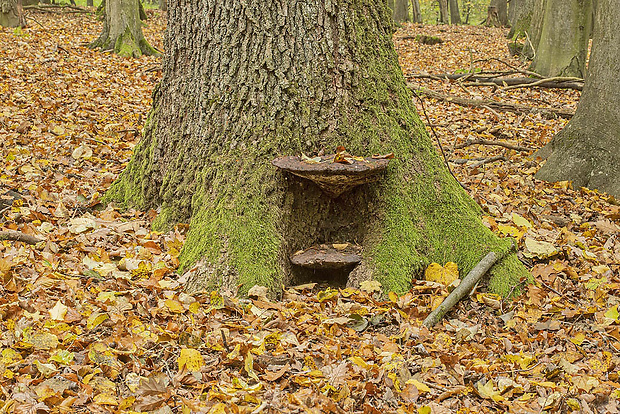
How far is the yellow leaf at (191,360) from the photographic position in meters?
2.89

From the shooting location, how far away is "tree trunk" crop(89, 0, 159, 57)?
1188cm

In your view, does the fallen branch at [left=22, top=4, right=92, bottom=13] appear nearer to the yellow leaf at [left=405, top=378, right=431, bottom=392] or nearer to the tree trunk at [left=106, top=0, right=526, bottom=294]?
the tree trunk at [left=106, top=0, right=526, bottom=294]

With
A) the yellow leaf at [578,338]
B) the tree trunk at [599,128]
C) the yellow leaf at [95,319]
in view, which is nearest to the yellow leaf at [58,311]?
the yellow leaf at [95,319]

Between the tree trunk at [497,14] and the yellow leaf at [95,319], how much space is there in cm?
2611

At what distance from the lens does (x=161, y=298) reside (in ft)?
11.8

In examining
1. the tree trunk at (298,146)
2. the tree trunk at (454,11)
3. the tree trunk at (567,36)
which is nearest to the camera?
the tree trunk at (298,146)

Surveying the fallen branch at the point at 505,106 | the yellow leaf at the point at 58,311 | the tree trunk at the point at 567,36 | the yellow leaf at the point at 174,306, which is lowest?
the yellow leaf at the point at 174,306

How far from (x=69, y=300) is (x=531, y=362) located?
8.90 ft

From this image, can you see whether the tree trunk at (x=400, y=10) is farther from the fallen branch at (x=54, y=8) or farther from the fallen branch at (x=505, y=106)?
the fallen branch at (x=505, y=106)

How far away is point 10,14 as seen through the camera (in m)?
13.4

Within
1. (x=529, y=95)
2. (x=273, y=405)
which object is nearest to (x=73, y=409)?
(x=273, y=405)

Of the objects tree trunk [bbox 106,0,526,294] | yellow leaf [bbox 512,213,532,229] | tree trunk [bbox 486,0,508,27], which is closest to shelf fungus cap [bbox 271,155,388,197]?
tree trunk [bbox 106,0,526,294]

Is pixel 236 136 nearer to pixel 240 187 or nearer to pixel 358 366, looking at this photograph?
pixel 240 187

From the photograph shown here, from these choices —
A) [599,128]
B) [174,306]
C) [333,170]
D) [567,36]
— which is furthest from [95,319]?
[567,36]
